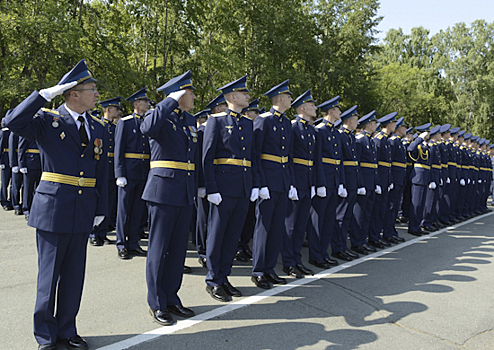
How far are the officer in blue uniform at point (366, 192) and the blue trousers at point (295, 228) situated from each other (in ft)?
5.41

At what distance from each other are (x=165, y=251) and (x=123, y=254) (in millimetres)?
2260

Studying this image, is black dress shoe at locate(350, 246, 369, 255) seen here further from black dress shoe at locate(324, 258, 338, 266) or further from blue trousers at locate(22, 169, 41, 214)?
blue trousers at locate(22, 169, 41, 214)

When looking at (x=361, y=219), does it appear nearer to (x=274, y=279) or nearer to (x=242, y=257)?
(x=242, y=257)

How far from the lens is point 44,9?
43.4ft

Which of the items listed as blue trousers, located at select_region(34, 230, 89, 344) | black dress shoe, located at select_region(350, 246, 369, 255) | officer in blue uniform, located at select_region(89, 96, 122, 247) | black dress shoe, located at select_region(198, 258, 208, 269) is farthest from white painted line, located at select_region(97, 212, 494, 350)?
officer in blue uniform, located at select_region(89, 96, 122, 247)

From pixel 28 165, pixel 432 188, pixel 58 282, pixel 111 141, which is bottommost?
pixel 58 282

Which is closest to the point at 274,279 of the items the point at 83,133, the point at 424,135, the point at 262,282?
the point at 262,282

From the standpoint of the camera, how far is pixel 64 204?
10.5 feet

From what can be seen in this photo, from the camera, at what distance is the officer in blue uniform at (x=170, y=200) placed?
3.89 m

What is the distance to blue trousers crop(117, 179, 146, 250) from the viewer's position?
241 inches

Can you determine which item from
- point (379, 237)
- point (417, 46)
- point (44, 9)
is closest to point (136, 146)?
point (379, 237)

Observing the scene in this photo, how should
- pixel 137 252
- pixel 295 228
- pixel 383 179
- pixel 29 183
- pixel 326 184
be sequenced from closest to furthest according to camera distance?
1. pixel 295 228
2. pixel 326 184
3. pixel 137 252
4. pixel 383 179
5. pixel 29 183

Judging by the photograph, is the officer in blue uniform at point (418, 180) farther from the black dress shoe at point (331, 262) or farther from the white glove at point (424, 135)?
the black dress shoe at point (331, 262)

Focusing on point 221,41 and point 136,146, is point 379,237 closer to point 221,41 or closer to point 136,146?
point 136,146
